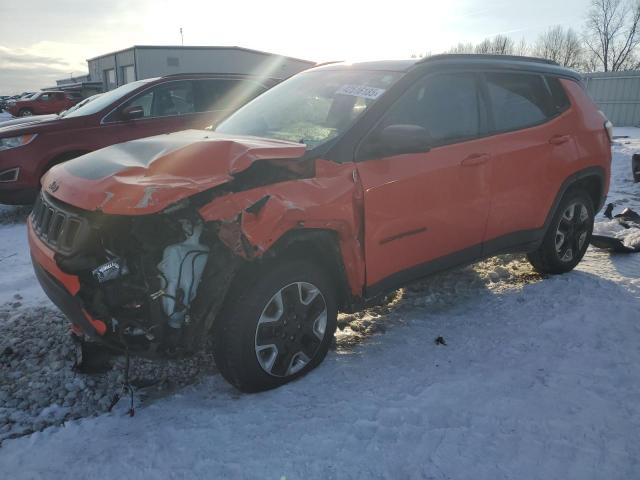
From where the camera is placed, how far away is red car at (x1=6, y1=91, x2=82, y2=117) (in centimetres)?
2845

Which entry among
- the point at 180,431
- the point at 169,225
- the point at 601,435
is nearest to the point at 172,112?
the point at 169,225

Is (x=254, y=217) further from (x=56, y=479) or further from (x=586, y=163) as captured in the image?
(x=586, y=163)

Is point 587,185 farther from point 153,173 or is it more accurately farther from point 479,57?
point 153,173

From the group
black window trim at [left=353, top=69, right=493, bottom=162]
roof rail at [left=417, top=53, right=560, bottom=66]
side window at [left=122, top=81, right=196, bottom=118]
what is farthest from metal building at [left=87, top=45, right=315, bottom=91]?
black window trim at [left=353, top=69, right=493, bottom=162]

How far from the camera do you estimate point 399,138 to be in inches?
111

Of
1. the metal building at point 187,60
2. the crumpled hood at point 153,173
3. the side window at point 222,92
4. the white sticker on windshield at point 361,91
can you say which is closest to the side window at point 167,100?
the side window at point 222,92

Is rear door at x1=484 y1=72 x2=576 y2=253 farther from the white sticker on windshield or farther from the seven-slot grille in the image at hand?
the seven-slot grille

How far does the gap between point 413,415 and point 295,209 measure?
1.24 metres

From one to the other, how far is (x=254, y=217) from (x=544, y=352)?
213cm

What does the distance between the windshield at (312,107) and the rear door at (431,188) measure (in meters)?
0.20

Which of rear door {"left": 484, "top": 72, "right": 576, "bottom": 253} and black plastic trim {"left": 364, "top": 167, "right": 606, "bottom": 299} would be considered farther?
rear door {"left": 484, "top": 72, "right": 576, "bottom": 253}

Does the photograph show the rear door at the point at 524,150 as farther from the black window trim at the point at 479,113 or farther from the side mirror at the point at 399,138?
the side mirror at the point at 399,138

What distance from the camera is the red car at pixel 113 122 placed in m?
6.11

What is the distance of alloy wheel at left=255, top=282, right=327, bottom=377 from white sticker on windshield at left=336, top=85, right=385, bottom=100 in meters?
1.27
